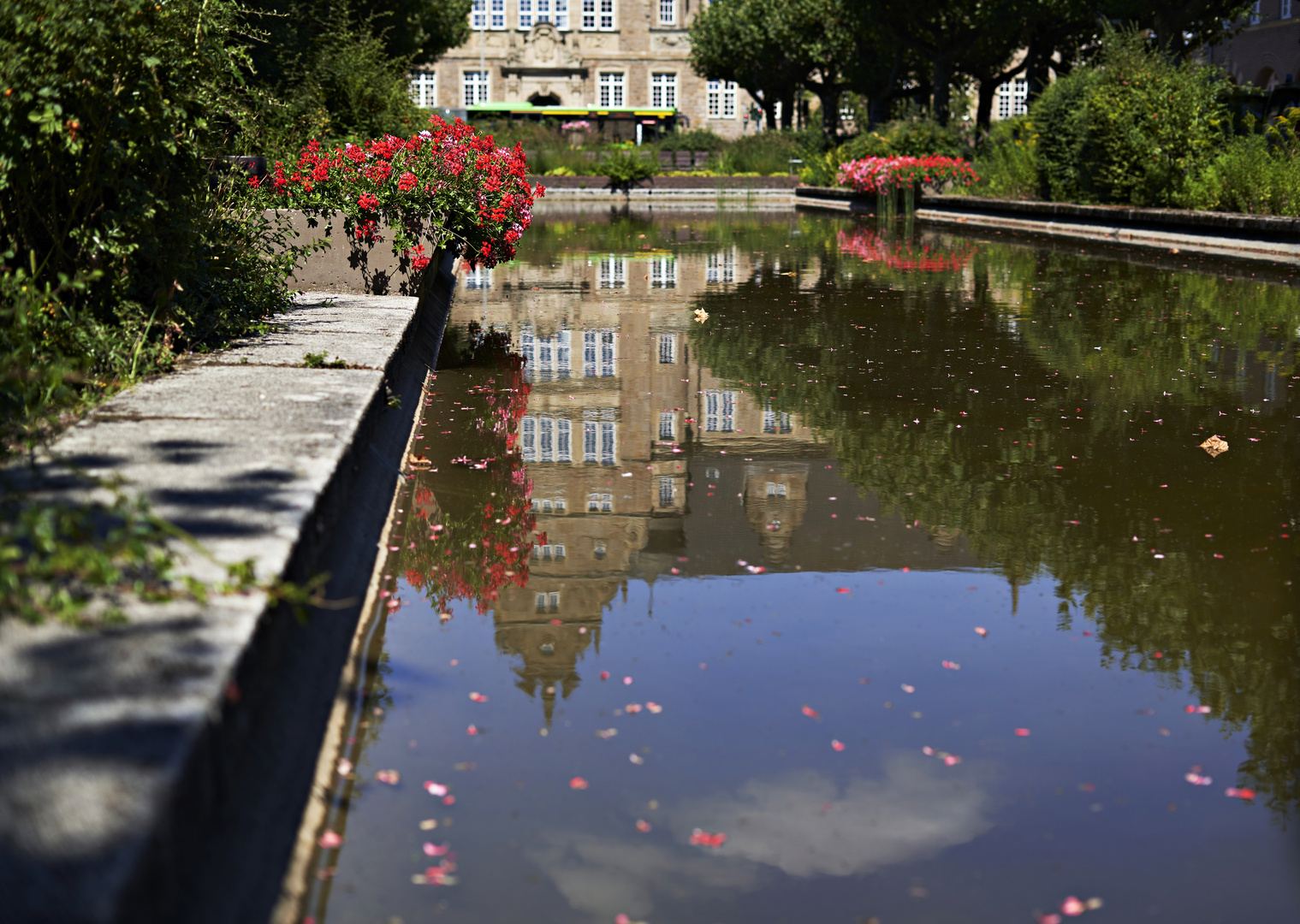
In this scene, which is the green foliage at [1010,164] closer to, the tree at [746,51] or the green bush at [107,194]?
the green bush at [107,194]

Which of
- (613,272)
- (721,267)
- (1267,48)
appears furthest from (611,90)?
(613,272)

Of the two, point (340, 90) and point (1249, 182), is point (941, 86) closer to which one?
point (1249, 182)

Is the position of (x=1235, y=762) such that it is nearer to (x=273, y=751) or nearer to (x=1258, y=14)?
(x=273, y=751)

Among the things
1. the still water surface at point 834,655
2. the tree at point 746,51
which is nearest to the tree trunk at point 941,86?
the tree at point 746,51

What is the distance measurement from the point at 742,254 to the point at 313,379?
14.1m

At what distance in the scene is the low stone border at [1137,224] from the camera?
17000mm

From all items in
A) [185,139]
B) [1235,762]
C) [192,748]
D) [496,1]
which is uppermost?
[496,1]

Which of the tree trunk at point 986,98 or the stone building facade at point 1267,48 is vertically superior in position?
the stone building facade at point 1267,48

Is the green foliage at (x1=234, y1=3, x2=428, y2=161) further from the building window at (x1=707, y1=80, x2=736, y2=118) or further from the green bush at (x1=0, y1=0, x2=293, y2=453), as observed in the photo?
the building window at (x1=707, y1=80, x2=736, y2=118)

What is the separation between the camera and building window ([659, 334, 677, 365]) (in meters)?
9.61

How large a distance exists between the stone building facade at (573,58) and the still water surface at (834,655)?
7736 cm

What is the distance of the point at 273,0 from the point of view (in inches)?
853

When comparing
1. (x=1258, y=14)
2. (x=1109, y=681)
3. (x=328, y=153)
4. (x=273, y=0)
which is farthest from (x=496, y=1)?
(x=1109, y=681)

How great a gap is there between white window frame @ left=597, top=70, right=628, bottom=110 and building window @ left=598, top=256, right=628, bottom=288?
6762cm
